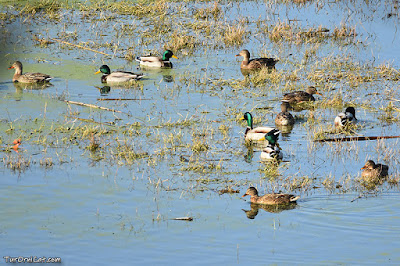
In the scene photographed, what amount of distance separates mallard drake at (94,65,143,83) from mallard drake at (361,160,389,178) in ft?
25.0

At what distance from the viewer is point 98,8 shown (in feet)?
76.4

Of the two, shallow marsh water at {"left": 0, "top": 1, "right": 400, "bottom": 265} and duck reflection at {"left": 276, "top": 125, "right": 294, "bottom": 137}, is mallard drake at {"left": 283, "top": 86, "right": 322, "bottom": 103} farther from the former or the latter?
duck reflection at {"left": 276, "top": 125, "right": 294, "bottom": 137}

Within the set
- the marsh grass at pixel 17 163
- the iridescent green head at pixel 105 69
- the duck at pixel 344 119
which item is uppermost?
the iridescent green head at pixel 105 69

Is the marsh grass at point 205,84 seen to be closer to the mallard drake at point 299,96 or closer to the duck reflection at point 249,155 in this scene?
the duck reflection at point 249,155

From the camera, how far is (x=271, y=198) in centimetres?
1003

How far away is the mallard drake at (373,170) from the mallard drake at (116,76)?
7634mm

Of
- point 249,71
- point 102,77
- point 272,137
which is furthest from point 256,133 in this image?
point 102,77

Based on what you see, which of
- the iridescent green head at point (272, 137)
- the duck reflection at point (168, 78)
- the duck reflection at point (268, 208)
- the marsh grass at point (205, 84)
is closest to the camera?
the duck reflection at point (268, 208)

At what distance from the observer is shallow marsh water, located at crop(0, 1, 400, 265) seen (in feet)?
28.5

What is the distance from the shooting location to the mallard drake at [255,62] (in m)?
18.0

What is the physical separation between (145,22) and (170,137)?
32.4ft

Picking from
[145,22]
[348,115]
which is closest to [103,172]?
[348,115]

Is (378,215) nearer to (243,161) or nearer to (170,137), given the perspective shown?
(243,161)

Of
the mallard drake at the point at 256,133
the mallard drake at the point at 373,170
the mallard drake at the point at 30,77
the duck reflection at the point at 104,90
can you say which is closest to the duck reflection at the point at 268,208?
the mallard drake at the point at 373,170
